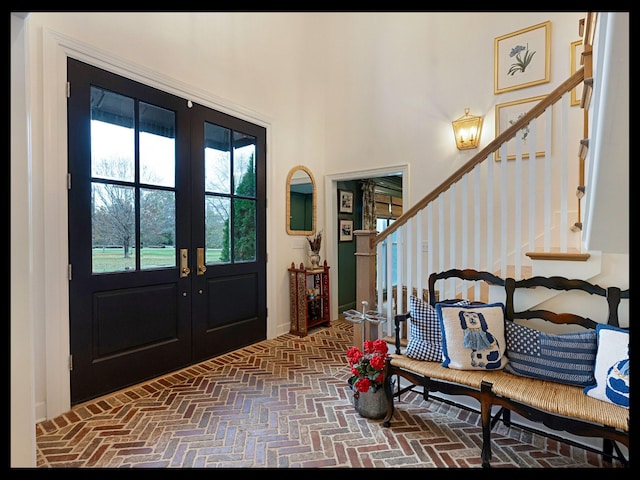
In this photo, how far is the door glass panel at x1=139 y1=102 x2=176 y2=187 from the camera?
9.25 feet

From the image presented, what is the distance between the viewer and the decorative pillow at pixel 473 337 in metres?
2.04

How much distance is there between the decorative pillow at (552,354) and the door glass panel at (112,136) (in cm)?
323

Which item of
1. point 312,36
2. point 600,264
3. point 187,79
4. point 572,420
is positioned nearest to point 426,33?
point 312,36

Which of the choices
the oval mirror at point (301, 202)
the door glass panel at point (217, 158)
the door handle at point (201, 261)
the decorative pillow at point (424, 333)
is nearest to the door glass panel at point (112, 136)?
the door glass panel at point (217, 158)

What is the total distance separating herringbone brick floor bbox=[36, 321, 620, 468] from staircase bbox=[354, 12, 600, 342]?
0.89 meters

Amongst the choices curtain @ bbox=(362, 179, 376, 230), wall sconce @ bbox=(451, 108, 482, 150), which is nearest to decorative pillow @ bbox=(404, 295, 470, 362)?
wall sconce @ bbox=(451, 108, 482, 150)

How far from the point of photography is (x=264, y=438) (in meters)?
2.04

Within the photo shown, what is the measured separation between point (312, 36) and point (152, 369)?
4693 millimetres

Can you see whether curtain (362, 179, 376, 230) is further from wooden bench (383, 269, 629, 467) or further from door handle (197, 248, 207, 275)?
wooden bench (383, 269, 629, 467)

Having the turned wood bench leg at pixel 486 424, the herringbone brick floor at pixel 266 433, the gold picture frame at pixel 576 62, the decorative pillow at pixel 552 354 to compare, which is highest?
the gold picture frame at pixel 576 62

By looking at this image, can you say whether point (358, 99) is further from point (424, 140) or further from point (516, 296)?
point (516, 296)

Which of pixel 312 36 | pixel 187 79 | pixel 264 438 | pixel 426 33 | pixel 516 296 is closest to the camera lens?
pixel 264 438

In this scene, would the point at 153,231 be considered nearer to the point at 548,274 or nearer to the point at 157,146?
the point at 157,146

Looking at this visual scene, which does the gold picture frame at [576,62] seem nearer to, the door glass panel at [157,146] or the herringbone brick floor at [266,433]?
the herringbone brick floor at [266,433]
